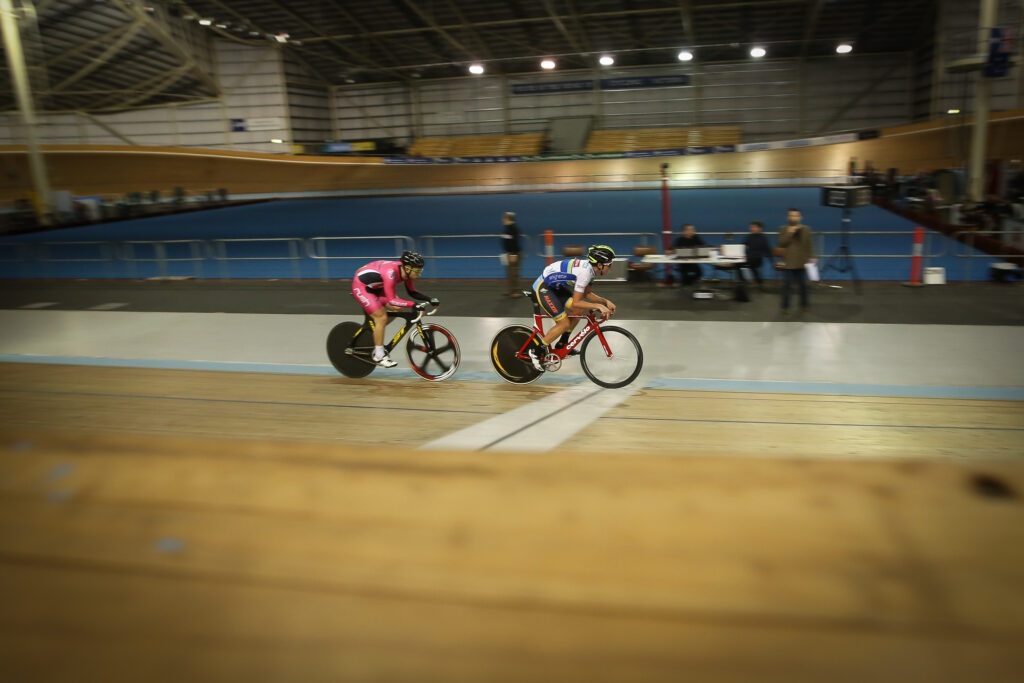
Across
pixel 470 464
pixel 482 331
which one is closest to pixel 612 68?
pixel 482 331

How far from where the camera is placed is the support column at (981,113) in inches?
563

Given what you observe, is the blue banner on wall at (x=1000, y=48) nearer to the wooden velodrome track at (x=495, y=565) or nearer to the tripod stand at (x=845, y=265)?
the tripod stand at (x=845, y=265)

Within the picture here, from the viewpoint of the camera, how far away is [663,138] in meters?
35.6

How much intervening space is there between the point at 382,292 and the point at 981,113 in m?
15.4

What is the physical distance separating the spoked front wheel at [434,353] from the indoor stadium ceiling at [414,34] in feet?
85.9

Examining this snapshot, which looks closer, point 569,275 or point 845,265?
point 569,275

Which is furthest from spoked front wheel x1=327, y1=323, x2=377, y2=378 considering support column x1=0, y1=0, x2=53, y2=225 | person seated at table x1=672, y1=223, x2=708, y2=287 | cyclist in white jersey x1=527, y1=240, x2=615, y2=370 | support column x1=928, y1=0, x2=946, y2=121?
support column x1=928, y1=0, x2=946, y2=121

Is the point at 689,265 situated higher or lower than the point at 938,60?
lower

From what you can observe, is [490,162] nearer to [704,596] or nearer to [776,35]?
[776,35]

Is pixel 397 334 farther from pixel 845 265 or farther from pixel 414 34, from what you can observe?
pixel 414 34

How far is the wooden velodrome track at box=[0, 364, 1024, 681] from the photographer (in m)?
0.60

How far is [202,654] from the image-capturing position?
2.07 feet

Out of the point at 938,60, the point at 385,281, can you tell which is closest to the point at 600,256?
the point at 385,281

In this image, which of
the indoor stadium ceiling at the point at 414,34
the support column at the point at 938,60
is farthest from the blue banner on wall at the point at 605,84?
the support column at the point at 938,60
